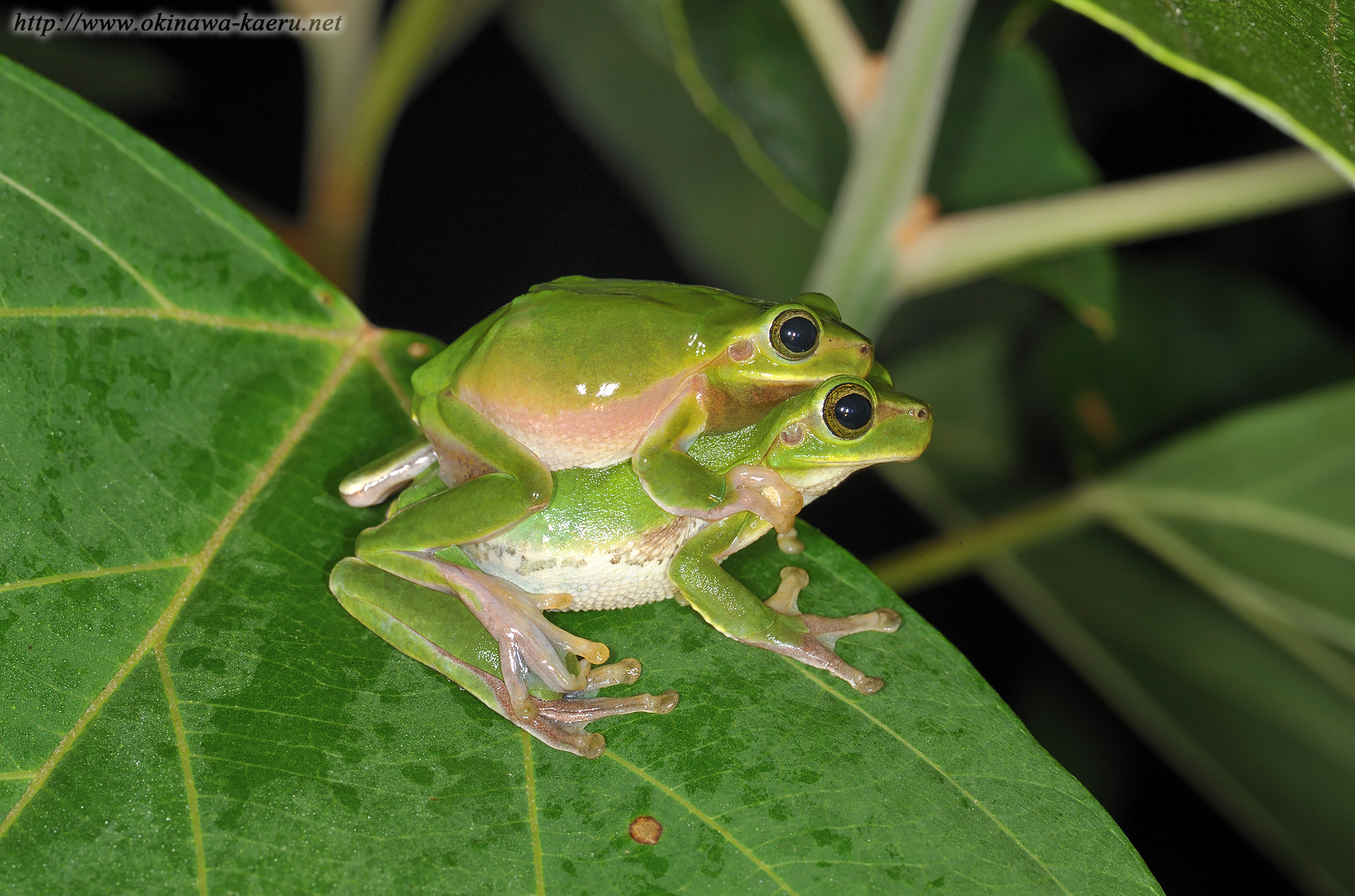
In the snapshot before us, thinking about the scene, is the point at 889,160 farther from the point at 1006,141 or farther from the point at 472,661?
the point at 472,661

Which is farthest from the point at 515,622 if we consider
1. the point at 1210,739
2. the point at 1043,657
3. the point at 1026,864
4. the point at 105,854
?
the point at 1043,657

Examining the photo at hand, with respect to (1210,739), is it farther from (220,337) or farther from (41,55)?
(41,55)

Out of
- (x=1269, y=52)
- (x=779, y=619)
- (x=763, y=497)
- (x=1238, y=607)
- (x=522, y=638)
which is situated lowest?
(x=522, y=638)

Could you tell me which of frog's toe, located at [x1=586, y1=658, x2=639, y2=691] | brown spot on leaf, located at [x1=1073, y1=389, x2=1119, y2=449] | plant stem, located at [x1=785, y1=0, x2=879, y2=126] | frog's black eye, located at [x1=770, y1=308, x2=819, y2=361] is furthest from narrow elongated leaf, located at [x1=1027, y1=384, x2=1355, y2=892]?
frog's toe, located at [x1=586, y1=658, x2=639, y2=691]

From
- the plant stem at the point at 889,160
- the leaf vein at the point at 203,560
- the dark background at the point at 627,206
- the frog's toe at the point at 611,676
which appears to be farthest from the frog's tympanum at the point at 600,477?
the dark background at the point at 627,206

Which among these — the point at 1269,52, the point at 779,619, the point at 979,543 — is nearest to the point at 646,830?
the point at 779,619
